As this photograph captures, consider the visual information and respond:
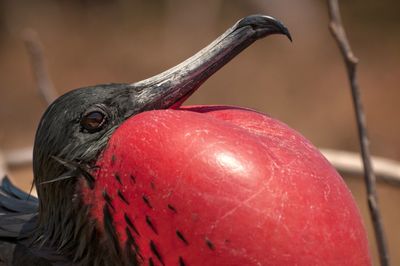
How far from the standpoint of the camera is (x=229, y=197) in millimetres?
1024

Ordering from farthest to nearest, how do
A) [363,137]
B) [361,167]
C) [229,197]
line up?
[361,167]
[363,137]
[229,197]

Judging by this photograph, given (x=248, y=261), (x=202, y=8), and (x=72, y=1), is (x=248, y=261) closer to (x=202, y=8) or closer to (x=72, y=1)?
(x=202, y=8)

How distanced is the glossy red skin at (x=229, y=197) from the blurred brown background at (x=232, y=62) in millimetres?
4042

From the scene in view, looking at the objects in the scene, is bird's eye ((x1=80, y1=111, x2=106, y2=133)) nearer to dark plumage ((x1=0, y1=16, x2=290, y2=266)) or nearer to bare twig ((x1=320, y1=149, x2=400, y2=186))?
dark plumage ((x1=0, y1=16, x2=290, y2=266))

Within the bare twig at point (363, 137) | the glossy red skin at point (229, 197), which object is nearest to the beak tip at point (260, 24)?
the glossy red skin at point (229, 197)

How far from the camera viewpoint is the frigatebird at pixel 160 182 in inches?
40.3

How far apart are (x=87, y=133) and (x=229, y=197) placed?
0.25 meters

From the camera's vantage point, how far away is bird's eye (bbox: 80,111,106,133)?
119cm

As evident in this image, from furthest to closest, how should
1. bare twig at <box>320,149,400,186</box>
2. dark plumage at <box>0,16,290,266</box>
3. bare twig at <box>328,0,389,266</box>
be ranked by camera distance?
bare twig at <box>320,149,400,186</box> < bare twig at <box>328,0,389,266</box> < dark plumage at <box>0,16,290,266</box>

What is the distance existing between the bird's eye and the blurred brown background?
397 cm

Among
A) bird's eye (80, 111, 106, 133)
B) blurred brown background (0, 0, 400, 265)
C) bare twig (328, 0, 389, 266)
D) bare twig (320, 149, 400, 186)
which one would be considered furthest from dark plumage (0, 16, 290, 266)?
blurred brown background (0, 0, 400, 265)

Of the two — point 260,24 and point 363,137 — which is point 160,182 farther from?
point 363,137

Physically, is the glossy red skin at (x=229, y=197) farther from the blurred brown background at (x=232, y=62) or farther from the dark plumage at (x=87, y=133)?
the blurred brown background at (x=232, y=62)

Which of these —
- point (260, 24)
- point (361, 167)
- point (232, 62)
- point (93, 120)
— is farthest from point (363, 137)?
point (232, 62)
